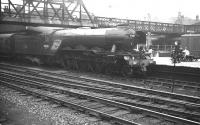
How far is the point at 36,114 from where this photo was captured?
7742mm

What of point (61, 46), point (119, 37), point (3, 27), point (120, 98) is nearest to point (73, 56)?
point (61, 46)

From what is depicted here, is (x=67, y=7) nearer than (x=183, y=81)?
No

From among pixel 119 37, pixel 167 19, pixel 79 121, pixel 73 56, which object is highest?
pixel 167 19

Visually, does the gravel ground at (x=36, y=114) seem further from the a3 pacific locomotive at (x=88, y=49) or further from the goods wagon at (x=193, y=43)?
the goods wagon at (x=193, y=43)

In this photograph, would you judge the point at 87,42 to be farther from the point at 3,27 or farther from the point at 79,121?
the point at 3,27

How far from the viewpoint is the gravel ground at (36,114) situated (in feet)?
23.0

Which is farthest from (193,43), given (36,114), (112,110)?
(36,114)

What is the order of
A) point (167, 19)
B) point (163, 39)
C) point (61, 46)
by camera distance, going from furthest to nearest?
point (167, 19), point (163, 39), point (61, 46)

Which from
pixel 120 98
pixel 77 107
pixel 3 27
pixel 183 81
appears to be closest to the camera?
pixel 77 107

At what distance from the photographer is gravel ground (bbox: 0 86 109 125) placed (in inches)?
276

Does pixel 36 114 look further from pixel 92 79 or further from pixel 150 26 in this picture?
pixel 150 26

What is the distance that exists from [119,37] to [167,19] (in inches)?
4092

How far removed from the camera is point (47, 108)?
8.35 m

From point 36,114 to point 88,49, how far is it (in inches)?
384
